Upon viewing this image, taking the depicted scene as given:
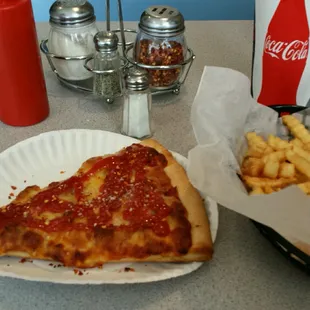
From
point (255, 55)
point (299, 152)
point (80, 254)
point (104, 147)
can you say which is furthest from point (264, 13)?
point (80, 254)

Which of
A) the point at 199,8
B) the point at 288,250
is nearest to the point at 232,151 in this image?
the point at 288,250

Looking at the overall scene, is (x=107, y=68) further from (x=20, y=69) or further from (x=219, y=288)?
(x=219, y=288)

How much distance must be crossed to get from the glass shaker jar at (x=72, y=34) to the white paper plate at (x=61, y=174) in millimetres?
261

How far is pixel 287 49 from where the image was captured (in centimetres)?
90

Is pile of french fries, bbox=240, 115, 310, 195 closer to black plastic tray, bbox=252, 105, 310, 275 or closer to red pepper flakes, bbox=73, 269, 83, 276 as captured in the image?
black plastic tray, bbox=252, 105, 310, 275

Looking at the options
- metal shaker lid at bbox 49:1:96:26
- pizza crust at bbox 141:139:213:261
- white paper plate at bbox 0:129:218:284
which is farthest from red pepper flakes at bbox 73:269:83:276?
metal shaker lid at bbox 49:1:96:26

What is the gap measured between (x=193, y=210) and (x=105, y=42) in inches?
20.0

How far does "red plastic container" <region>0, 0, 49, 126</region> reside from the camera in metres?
0.92

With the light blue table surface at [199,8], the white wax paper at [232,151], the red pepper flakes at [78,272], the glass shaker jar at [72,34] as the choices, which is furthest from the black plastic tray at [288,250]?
the light blue table surface at [199,8]

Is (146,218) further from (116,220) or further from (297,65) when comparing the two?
(297,65)

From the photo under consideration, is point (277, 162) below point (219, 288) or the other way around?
the other way around

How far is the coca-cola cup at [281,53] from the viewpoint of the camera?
0.87 m

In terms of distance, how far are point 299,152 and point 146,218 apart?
288 millimetres

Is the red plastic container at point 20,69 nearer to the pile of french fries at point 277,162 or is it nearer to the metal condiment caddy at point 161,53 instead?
the metal condiment caddy at point 161,53
